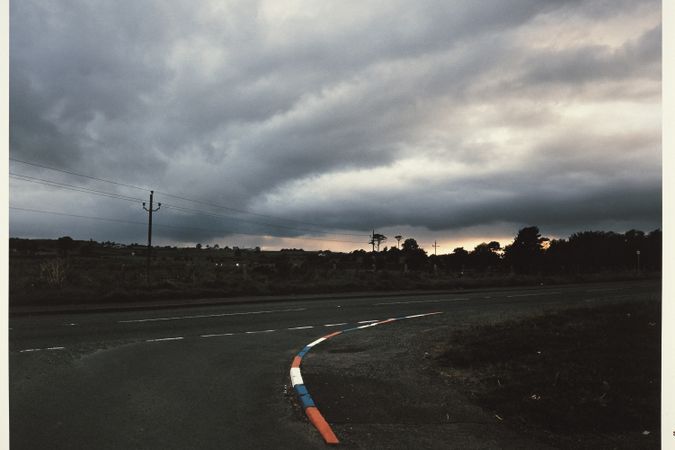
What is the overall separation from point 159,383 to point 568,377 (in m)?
5.71

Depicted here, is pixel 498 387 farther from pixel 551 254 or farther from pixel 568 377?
pixel 551 254

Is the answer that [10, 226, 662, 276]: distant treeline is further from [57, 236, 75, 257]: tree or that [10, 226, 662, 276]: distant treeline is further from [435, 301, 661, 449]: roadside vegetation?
[435, 301, 661, 449]: roadside vegetation

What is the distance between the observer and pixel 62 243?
80750 mm

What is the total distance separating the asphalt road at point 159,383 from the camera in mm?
4258

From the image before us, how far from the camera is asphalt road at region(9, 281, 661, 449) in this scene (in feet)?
14.0

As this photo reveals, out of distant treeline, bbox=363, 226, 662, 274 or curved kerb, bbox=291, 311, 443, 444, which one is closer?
curved kerb, bbox=291, 311, 443, 444

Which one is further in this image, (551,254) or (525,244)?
(525,244)

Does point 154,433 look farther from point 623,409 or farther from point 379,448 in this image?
point 623,409

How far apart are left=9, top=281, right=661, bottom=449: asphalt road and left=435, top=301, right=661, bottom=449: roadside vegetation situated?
2031 mm

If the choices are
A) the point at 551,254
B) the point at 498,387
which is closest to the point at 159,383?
the point at 498,387

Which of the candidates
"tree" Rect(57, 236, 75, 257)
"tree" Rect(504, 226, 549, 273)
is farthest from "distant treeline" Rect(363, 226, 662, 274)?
"tree" Rect(57, 236, 75, 257)

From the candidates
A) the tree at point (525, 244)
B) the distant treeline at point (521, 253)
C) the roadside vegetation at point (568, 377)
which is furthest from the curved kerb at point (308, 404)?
the tree at point (525, 244)

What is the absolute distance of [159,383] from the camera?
20.4ft

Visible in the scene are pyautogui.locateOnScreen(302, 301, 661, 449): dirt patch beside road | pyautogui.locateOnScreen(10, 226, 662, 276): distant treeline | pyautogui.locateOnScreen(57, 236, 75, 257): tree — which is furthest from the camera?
pyautogui.locateOnScreen(57, 236, 75, 257): tree
